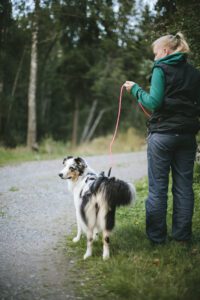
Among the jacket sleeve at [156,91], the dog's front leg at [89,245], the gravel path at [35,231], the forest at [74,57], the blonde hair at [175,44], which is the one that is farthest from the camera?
the forest at [74,57]

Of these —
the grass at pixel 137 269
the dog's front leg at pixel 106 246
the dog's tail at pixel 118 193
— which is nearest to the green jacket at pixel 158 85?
the dog's tail at pixel 118 193

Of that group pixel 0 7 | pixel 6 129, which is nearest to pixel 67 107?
pixel 6 129

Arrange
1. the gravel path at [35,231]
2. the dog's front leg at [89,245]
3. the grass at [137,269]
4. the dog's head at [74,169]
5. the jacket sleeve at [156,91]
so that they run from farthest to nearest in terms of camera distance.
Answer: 1. the dog's head at [74,169]
2. the dog's front leg at [89,245]
3. the jacket sleeve at [156,91]
4. the gravel path at [35,231]
5. the grass at [137,269]

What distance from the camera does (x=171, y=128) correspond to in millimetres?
4551

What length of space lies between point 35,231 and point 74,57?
65.0ft

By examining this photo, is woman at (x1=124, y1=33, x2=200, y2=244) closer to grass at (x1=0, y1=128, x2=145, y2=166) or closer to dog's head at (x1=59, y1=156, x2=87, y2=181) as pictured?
dog's head at (x1=59, y1=156, x2=87, y2=181)

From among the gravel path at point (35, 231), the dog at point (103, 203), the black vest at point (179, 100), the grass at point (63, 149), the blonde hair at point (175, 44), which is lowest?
the grass at point (63, 149)

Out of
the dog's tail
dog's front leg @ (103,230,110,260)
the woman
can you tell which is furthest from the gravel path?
the woman

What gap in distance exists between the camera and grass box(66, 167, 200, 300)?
365cm

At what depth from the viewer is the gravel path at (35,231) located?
3.93 meters

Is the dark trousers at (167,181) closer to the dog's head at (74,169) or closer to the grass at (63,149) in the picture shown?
the dog's head at (74,169)

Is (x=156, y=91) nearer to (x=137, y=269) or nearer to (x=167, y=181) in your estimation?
(x=167, y=181)

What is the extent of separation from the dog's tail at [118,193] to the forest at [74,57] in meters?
2.74

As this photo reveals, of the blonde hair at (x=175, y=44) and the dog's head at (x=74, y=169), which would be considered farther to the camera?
the dog's head at (x=74, y=169)
